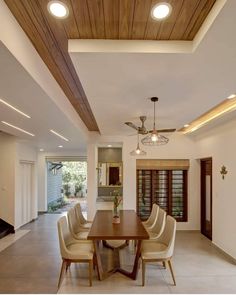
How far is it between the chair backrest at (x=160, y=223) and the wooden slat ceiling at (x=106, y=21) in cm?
347

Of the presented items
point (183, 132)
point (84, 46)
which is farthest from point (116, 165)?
point (84, 46)

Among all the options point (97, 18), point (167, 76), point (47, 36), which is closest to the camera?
point (97, 18)

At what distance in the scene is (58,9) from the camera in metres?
1.90

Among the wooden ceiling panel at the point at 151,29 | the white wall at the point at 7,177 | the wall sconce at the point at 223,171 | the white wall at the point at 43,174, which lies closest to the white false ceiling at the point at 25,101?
the wooden ceiling panel at the point at 151,29

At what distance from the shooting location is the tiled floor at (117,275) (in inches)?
154

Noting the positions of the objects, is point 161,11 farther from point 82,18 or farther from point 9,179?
point 9,179

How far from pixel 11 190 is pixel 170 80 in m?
6.03

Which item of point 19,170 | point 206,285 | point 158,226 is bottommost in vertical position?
point 206,285

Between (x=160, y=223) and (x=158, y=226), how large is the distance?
0.15 meters

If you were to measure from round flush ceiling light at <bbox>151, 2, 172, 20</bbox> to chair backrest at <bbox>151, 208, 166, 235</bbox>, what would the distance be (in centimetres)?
367

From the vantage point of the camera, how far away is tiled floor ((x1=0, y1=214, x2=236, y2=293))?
12.8ft

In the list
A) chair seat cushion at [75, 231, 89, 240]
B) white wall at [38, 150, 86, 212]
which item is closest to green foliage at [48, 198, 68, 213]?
white wall at [38, 150, 86, 212]

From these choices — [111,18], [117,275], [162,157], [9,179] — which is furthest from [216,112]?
[9,179]

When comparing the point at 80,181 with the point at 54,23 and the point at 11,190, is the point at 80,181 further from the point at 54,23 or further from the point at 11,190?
the point at 54,23
